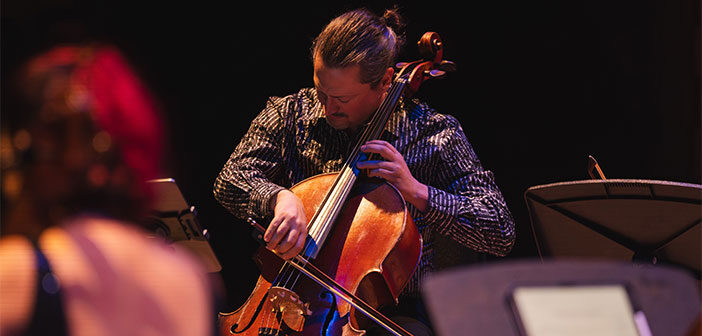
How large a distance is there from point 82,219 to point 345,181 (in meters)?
1.00

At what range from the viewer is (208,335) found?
91 centimetres

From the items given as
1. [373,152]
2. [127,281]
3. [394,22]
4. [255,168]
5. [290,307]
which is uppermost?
[394,22]

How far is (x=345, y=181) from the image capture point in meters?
1.81

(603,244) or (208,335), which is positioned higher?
(208,335)

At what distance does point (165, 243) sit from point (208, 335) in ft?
2.14

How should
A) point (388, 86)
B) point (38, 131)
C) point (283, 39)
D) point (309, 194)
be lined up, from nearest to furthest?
point (38, 131), point (309, 194), point (388, 86), point (283, 39)

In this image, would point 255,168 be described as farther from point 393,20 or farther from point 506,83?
point 506,83

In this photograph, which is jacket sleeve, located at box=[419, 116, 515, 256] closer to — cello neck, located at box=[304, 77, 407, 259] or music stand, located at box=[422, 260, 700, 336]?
cello neck, located at box=[304, 77, 407, 259]

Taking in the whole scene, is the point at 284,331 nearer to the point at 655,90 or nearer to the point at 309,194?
the point at 309,194

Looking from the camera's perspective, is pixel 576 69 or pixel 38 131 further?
pixel 576 69

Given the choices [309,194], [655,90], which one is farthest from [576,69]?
[309,194]

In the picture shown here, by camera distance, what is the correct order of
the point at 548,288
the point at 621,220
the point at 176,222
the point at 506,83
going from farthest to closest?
the point at 506,83, the point at 621,220, the point at 176,222, the point at 548,288

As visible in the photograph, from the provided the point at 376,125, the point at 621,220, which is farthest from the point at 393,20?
the point at 621,220

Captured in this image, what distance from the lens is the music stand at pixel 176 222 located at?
1.43 m
